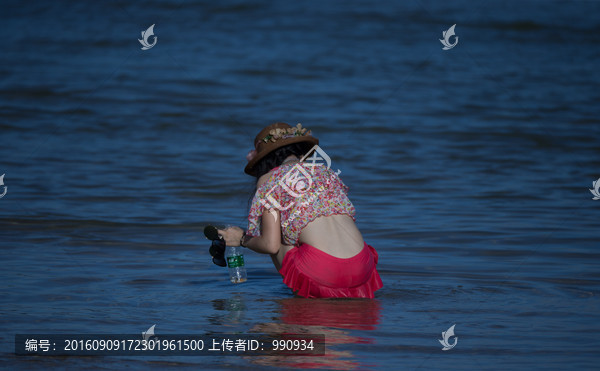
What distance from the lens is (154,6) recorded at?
21062 millimetres

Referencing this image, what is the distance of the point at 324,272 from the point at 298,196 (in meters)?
0.44

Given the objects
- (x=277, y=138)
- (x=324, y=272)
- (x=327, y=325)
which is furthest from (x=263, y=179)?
(x=327, y=325)

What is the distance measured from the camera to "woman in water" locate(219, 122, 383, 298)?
4.57m

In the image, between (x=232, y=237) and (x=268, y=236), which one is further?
(x=232, y=237)

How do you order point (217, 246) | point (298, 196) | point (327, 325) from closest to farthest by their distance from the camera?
point (327, 325), point (298, 196), point (217, 246)

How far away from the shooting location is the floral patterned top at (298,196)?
455cm

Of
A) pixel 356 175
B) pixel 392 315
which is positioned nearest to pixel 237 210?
pixel 356 175

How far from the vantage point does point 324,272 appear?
459 cm

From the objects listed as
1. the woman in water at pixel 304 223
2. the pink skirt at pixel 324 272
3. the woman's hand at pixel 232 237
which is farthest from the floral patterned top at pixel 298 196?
the woman's hand at pixel 232 237

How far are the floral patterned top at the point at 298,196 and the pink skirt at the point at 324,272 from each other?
133mm

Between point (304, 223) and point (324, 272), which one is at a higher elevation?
point (304, 223)

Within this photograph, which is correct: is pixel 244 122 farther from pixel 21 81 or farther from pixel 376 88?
pixel 21 81

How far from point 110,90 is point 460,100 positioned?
587 cm

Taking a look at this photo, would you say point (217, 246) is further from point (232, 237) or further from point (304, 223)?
point (304, 223)
